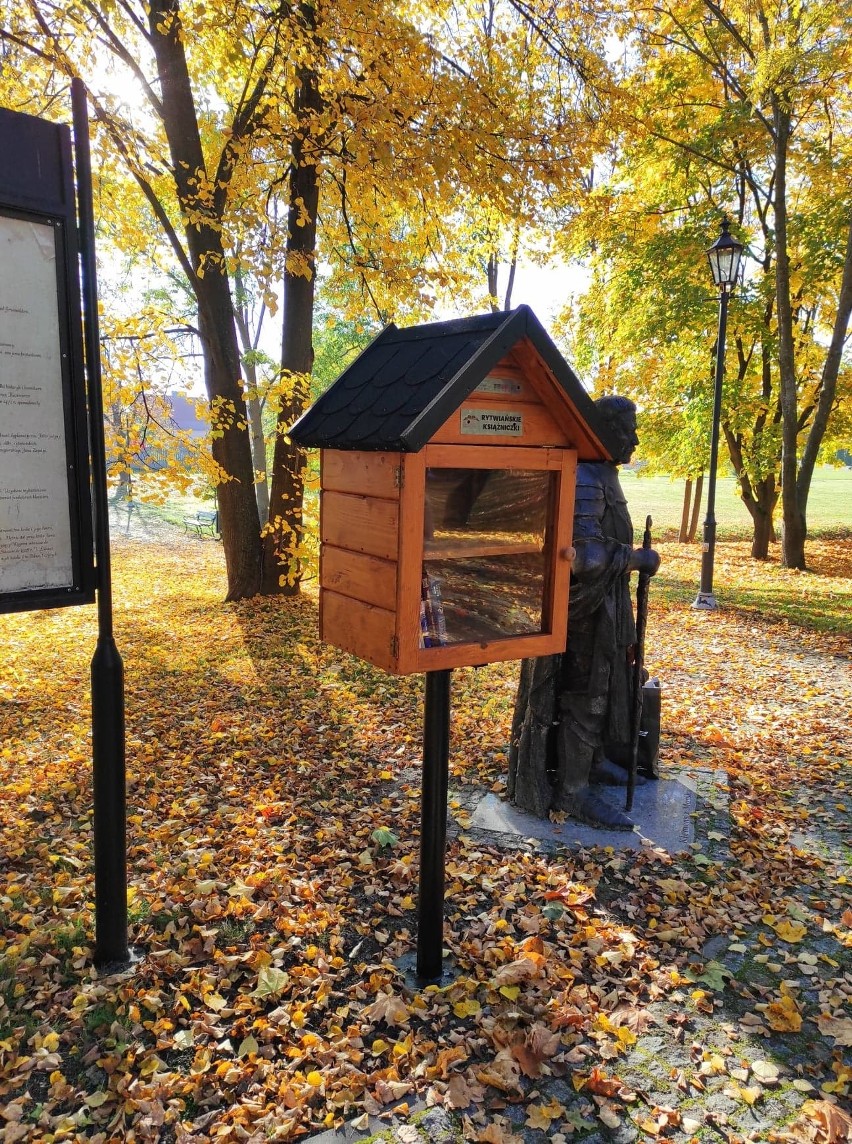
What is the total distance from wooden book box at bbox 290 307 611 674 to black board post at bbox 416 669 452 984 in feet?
0.88

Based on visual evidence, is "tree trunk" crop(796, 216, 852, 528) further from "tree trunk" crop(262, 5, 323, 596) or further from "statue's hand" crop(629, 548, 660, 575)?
"statue's hand" crop(629, 548, 660, 575)

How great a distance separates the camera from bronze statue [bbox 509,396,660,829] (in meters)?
4.38

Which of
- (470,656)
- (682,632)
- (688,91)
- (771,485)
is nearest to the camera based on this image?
(470,656)

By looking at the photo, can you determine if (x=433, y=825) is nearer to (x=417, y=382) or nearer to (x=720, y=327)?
(x=417, y=382)

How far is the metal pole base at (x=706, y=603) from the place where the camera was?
11648mm

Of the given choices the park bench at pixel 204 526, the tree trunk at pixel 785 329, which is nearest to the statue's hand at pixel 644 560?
the tree trunk at pixel 785 329

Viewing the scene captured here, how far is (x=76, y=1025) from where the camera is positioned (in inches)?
117

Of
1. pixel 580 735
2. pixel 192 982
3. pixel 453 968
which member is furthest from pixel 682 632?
pixel 192 982

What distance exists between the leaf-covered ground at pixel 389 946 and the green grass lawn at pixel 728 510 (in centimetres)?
1672

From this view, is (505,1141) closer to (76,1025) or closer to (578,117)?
(76,1025)

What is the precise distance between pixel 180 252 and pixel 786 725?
856 cm

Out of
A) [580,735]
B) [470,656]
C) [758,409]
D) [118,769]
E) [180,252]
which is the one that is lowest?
[580,735]

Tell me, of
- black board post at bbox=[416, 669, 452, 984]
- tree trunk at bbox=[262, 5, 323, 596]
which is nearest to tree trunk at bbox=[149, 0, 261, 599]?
tree trunk at bbox=[262, 5, 323, 596]

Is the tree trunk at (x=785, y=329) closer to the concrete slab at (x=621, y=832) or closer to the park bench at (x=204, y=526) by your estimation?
the concrete slab at (x=621, y=832)
